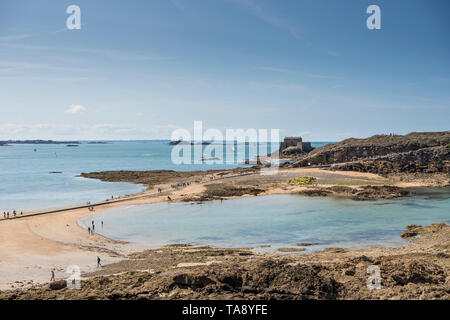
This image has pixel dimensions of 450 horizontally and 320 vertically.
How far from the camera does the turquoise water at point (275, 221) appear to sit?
24453 mm

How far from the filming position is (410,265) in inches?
488

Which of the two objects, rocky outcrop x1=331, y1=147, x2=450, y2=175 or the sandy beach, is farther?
rocky outcrop x1=331, y1=147, x2=450, y2=175

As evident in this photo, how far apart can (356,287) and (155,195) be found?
37.0m

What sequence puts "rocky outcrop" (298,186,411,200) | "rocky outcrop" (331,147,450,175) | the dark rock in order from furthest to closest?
"rocky outcrop" (331,147,450,175) < "rocky outcrop" (298,186,411,200) < the dark rock

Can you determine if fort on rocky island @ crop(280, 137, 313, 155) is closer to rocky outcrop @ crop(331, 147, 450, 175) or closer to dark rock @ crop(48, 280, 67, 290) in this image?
rocky outcrop @ crop(331, 147, 450, 175)

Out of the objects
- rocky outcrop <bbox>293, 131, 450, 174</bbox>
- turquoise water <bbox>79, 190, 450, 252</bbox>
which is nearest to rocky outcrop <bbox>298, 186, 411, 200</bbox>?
turquoise water <bbox>79, 190, 450, 252</bbox>

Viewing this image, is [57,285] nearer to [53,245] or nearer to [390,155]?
[53,245]

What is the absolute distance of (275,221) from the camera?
30.2 m

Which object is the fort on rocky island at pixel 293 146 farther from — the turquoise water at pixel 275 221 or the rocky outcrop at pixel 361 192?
the turquoise water at pixel 275 221

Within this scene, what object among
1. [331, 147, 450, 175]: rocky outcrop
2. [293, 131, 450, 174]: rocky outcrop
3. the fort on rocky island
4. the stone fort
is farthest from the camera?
the stone fort

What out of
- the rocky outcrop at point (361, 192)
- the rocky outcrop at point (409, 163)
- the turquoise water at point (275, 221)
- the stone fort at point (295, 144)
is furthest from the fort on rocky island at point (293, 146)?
the turquoise water at point (275, 221)

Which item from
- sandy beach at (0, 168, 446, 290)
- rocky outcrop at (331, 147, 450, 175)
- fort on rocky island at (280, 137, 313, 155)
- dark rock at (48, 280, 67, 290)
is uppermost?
fort on rocky island at (280, 137, 313, 155)

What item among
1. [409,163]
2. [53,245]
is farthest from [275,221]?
[409,163]

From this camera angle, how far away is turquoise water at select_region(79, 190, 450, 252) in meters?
24.5
